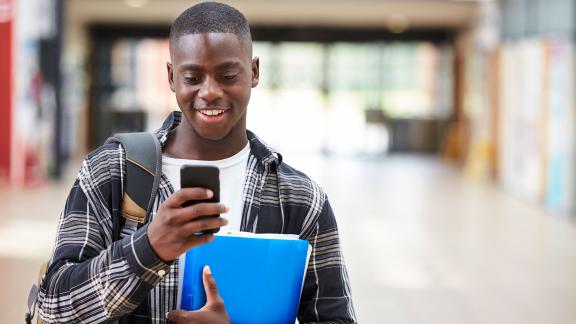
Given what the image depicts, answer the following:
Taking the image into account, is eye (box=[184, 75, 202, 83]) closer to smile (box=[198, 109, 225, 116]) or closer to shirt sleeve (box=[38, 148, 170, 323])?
smile (box=[198, 109, 225, 116])

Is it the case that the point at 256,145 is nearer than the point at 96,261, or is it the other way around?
the point at 96,261

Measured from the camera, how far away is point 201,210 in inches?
49.1

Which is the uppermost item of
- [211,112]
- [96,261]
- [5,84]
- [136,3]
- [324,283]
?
[136,3]

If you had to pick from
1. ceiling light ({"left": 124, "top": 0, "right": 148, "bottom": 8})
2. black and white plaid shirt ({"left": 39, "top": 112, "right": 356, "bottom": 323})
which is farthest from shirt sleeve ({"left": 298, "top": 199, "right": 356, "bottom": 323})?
ceiling light ({"left": 124, "top": 0, "right": 148, "bottom": 8})

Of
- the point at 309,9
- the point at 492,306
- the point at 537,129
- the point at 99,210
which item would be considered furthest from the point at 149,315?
the point at 309,9

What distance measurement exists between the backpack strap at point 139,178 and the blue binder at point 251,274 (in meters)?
0.11

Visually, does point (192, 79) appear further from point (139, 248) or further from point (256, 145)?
point (139, 248)

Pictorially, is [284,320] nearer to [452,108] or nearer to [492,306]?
[492,306]

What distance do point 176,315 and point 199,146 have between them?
32cm

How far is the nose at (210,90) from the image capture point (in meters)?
1.49

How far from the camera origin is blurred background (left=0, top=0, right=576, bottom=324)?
6781mm

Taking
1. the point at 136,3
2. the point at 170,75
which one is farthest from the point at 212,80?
the point at 136,3

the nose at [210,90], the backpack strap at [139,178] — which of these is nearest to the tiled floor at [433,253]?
the backpack strap at [139,178]

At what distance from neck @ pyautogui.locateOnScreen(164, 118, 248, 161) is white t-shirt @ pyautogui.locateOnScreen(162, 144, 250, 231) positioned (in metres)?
0.01
